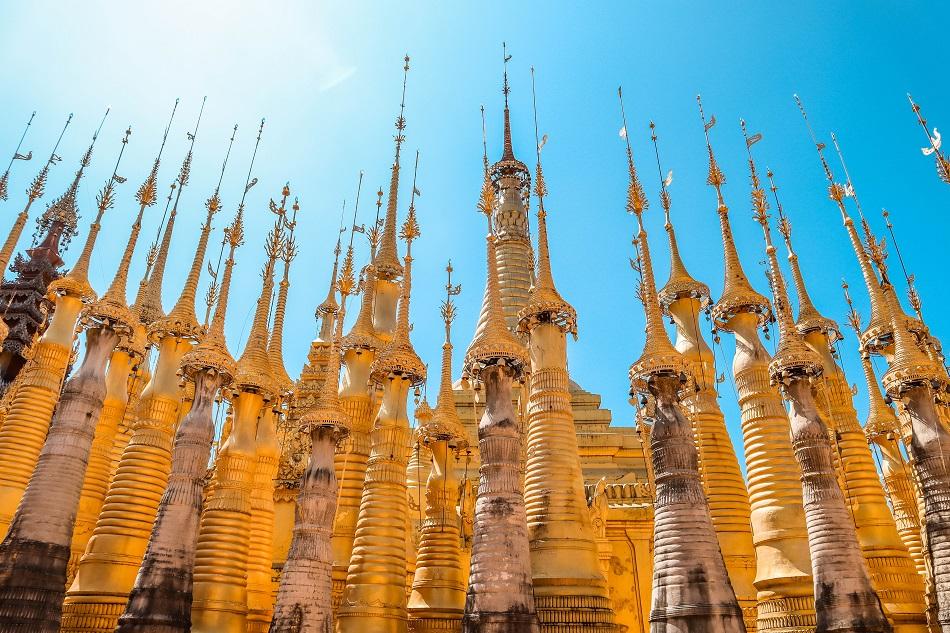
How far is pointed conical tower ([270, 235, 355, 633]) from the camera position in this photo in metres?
14.6

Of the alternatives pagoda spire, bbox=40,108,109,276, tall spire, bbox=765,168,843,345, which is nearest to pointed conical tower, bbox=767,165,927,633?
tall spire, bbox=765,168,843,345

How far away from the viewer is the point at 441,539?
61.7 ft

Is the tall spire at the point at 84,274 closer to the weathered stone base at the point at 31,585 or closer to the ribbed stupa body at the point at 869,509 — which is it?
the weathered stone base at the point at 31,585

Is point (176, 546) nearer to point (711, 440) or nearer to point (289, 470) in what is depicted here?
point (289, 470)

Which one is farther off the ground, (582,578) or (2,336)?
(2,336)

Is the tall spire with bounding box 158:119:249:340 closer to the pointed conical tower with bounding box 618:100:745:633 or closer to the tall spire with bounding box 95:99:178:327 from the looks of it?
the tall spire with bounding box 95:99:178:327

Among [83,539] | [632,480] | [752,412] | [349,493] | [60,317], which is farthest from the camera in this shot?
[632,480]

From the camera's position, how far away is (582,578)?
51.0ft

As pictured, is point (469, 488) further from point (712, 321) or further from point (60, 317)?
point (60, 317)

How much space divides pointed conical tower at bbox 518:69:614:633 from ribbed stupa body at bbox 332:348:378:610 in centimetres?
517

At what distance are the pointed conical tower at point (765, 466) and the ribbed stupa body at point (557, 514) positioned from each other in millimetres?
3766

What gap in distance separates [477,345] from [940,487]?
10.0 metres

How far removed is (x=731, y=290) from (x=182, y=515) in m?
15.0

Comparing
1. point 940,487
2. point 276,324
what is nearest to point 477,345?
point 276,324
